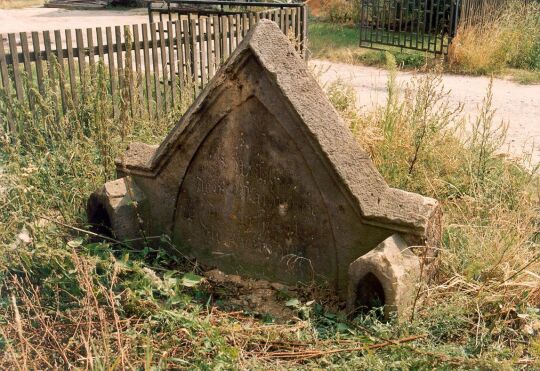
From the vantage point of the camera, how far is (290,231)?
11.4 feet

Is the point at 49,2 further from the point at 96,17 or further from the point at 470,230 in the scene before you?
the point at 470,230

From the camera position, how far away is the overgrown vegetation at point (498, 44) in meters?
10.8

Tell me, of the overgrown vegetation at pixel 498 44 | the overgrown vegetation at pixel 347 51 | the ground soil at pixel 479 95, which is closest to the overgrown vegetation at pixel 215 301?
the ground soil at pixel 479 95

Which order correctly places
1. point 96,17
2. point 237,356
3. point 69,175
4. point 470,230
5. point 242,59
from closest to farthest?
point 237,356 → point 242,59 → point 470,230 → point 69,175 → point 96,17

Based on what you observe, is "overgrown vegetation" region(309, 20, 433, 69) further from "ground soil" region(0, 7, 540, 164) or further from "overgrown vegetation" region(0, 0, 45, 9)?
"overgrown vegetation" region(0, 0, 45, 9)

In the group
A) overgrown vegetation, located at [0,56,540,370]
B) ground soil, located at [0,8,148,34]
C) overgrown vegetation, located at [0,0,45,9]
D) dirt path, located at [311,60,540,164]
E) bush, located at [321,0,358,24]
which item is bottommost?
dirt path, located at [311,60,540,164]

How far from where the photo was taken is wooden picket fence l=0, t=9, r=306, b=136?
5.82m

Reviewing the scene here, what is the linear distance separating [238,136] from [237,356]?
1.30 m

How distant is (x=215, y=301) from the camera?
3.49m

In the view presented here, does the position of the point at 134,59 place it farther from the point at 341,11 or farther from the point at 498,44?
the point at 341,11

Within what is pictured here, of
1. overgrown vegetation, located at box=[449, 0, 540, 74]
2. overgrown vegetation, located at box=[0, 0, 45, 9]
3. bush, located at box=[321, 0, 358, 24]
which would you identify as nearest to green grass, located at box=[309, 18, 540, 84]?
overgrown vegetation, located at box=[449, 0, 540, 74]

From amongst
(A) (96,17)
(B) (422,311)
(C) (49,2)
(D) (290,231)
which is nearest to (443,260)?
(B) (422,311)

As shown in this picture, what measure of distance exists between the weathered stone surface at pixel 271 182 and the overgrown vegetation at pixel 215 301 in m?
0.23

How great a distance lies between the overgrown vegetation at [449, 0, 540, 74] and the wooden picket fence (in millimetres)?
3366
